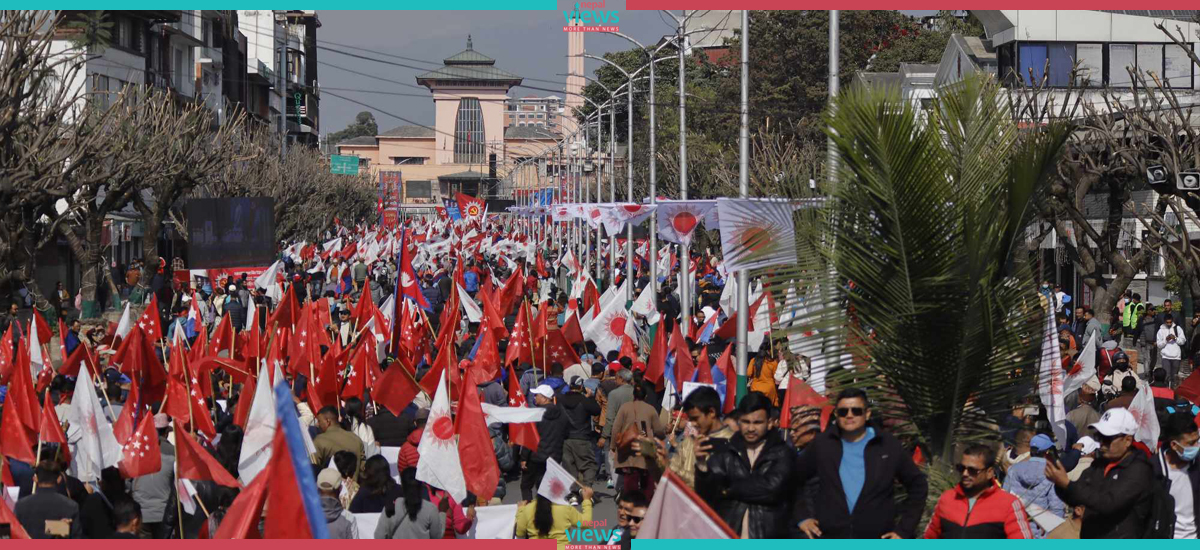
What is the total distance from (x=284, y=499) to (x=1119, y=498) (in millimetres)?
3953

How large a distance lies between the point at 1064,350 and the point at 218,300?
15.9 meters

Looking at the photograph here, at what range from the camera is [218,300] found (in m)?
27.5

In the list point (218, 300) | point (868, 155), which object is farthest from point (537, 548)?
point (218, 300)

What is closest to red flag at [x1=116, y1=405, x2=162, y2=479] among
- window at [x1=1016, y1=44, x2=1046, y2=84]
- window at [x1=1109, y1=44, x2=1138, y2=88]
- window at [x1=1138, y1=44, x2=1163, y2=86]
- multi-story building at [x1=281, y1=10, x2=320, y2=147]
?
window at [x1=1016, y1=44, x2=1046, y2=84]

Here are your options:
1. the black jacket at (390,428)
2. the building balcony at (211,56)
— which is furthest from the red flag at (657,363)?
the building balcony at (211,56)

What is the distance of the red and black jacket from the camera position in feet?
21.7

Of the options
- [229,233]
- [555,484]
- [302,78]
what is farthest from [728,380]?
[302,78]

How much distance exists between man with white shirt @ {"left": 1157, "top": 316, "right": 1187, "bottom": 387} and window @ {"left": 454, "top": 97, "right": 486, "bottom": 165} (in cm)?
12733

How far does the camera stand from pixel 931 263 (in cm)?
783

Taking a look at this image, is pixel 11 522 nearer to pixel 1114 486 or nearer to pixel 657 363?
pixel 1114 486

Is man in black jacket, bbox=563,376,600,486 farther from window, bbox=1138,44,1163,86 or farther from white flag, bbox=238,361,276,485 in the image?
window, bbox=1138,44,1163,86

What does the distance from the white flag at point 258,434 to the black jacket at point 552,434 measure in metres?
2.45

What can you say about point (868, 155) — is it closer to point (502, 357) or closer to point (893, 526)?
point (893, 526)

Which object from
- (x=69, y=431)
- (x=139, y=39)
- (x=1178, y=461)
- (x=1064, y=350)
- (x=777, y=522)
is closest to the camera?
(x=777, y=522)
